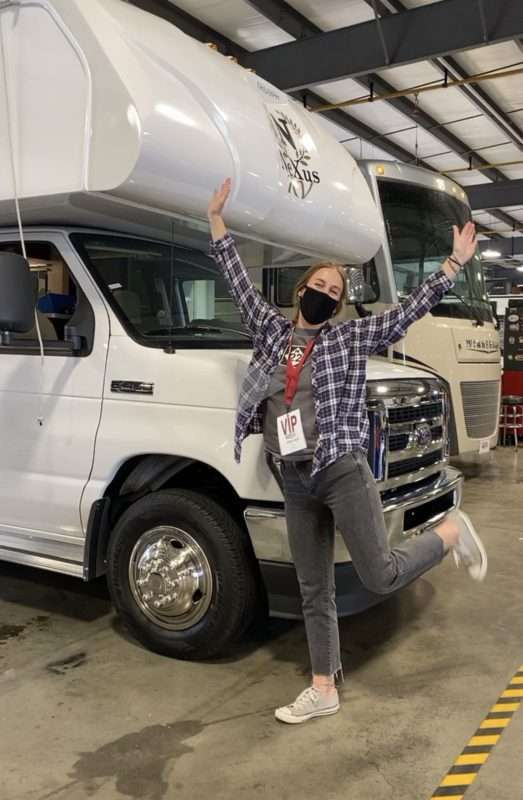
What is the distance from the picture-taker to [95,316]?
3934 millimetres

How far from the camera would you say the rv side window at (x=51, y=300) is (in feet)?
13.3

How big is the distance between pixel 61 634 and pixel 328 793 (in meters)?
1.99

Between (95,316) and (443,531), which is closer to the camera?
(443,531)

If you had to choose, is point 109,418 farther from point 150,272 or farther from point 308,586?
point 308,586

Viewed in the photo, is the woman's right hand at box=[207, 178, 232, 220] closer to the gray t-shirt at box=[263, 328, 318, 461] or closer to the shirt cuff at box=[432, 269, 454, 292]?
the gray t-shirt at box=[263, 328, 318, 461]

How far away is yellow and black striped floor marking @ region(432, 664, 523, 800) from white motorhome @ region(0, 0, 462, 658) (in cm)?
77

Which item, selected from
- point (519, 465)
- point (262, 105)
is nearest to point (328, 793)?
point (262, 105)

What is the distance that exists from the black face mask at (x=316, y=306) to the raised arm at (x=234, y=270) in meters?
0.16

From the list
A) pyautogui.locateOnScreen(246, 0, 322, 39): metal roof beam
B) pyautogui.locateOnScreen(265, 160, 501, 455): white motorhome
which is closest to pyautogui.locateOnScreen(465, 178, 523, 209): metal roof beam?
pyautogui.locateOnScreen(246, 0, 322, 39): metal roof beam

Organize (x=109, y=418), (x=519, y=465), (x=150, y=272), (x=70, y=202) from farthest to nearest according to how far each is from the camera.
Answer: (x=519, y=465)
(x=150, y=272)
(x=109, y=418)
(x=70, y=202)

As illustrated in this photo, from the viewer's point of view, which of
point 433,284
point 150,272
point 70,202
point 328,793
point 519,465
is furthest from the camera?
point 519,465

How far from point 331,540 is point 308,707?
0.74 metres

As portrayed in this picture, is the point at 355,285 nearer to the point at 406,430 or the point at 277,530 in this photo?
the point at 406,430

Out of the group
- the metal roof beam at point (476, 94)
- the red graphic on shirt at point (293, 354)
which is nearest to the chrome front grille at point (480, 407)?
the metal roof beam at point (476, 94)
